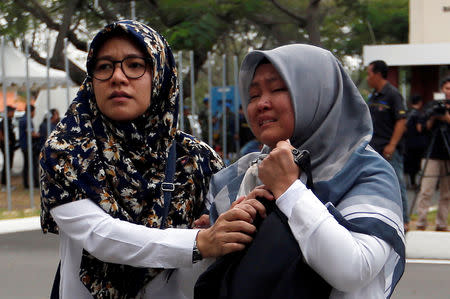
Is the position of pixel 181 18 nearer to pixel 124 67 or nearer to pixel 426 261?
pixel 426 261

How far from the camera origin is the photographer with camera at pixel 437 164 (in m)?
8.38

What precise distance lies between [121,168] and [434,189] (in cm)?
685

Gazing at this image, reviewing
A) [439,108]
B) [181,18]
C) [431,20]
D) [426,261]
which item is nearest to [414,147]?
[431,20]

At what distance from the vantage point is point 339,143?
6.53 ft

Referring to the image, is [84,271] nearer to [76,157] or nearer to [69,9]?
[76,157]

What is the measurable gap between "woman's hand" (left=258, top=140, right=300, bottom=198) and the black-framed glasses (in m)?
0.63

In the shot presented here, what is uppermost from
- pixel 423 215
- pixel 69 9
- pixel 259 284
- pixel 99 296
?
pixel 69 9

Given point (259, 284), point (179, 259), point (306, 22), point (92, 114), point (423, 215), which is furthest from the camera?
point (306, 22)

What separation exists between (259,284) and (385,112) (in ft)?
20.6

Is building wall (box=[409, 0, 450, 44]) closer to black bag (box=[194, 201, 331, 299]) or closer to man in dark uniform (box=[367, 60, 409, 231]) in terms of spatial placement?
man in dark uniform (box=[367, 60, 409, 231])

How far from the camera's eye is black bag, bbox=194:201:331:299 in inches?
71.2

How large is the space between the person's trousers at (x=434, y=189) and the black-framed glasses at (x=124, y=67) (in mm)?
6670

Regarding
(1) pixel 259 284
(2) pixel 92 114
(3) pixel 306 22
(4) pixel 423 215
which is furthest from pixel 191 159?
(3) pixel 306 22

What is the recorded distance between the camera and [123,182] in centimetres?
225
